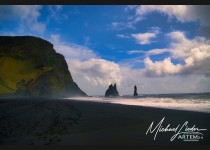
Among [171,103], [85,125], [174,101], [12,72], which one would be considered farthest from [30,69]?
[174,101]

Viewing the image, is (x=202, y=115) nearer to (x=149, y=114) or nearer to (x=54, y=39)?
(x=149, y=114)

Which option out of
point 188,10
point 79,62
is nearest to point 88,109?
point 79,62

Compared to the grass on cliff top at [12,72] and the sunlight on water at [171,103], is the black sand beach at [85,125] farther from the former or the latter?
the grass on cliff top at [12,72]

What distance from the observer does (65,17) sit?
9477 mm

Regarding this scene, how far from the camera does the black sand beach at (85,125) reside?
330 inches

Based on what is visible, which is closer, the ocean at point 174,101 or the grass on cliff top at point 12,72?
the ocean at point 174,101

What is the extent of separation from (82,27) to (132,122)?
4.17 metres

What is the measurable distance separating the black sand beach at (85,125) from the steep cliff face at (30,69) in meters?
1.15

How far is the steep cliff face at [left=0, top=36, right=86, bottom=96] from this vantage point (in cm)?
1035

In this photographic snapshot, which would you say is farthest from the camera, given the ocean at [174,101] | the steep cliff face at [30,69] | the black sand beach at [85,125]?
the steep cliff face at [30,69]
